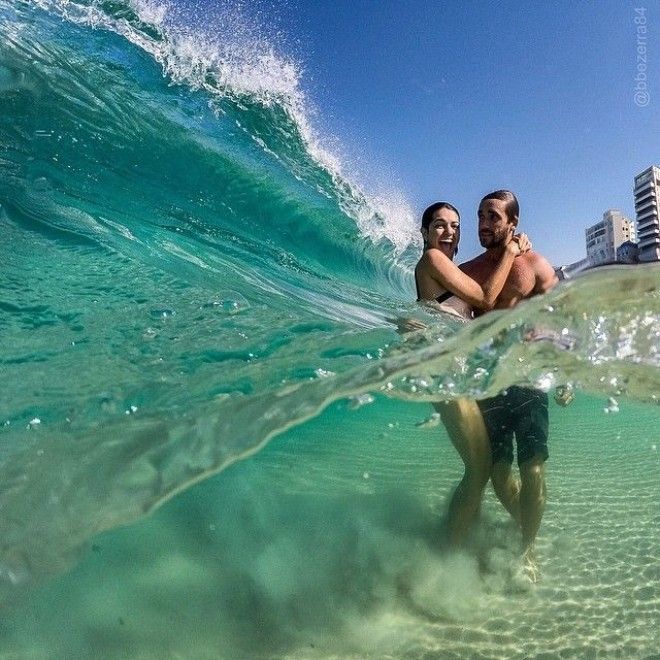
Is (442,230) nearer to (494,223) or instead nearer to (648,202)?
(494,223)

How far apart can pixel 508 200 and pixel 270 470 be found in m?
2.74

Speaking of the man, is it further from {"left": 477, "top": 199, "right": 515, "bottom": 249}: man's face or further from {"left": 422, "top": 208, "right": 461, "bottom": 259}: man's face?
{"left": 422, "top": 208, "right": 461, "bottom": 259}: man's face

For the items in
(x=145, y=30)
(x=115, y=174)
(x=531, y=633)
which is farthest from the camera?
(x=145, y=30)

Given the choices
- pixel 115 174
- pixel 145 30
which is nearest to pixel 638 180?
pixel 145 30

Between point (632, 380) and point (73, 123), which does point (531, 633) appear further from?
point (73, 123)

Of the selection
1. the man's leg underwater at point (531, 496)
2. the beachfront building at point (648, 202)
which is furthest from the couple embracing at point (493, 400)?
the beachfront building at point (648, 202)

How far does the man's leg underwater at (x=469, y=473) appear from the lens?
3838 mm

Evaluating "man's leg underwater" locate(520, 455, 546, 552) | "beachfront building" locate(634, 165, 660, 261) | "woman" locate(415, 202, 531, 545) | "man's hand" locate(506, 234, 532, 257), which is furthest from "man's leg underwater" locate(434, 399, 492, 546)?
"beachfront building" locate(634, 165, 660, 261)

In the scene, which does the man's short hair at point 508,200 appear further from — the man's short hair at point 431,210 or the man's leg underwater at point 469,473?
the man's leg underwater at point 469,473

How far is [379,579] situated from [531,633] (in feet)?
2.91

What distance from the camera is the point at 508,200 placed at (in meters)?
4.46

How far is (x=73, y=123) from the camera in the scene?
7.66 metres

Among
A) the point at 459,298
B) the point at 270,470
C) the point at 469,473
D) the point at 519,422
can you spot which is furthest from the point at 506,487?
the point at 270,470

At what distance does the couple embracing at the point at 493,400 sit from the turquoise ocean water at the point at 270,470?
16 cm
